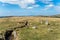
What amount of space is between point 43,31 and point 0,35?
38.0 feet

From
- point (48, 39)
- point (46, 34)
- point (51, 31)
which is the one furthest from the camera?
point (51, 31)

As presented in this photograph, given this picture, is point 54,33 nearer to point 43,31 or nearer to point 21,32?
point 43,31

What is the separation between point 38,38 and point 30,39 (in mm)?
1994

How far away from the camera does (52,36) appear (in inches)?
1879

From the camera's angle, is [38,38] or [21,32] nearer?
[38,38]

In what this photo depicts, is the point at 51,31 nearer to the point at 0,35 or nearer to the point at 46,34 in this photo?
the point at 46,34

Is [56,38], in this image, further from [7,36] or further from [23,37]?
[7,36]

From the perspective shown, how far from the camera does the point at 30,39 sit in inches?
1804

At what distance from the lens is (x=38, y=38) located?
46250 mm

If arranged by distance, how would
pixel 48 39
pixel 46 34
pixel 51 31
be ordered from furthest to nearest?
pixel 51 31, pixel 46 34, pixel 48 39

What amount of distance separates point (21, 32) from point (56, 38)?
10.1 m

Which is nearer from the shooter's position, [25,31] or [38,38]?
[38,38]

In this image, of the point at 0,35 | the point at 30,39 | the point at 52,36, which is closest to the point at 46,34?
the point at 52,36

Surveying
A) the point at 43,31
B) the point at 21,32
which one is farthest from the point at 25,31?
the point at 43,31
